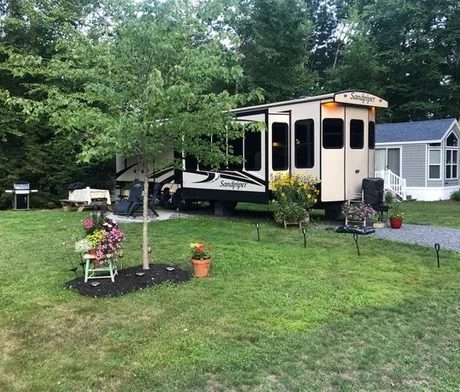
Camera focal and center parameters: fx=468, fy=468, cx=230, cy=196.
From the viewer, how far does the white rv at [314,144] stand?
32.8 feet

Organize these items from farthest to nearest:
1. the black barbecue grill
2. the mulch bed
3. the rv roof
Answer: the black barbecue grill, the rv roof, the mulch bed

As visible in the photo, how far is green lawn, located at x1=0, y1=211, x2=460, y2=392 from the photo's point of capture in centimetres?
307

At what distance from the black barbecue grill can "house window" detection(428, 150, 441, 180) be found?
1420 centimetres

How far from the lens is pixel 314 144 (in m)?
10.0

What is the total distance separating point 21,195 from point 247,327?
38.8 feet

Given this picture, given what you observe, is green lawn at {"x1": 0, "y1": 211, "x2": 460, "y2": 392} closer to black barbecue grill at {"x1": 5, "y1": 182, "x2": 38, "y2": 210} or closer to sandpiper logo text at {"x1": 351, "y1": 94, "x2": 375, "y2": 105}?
sandpiper logo text at {"x1": 351, "y1": 94, "x2": 375, "y2": 105}

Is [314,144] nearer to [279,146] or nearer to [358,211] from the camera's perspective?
[279,146]

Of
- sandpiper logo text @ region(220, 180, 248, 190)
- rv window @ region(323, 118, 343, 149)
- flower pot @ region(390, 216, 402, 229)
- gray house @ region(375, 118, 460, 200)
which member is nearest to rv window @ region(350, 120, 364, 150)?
rv window @ region(323, 118, 343, 149)

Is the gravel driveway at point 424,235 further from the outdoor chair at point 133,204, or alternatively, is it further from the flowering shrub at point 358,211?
the outdoor chair at point 133,204

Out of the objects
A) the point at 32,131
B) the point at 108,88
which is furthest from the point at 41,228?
the point at 32,131

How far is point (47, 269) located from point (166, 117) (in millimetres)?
2545

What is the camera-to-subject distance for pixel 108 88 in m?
5.29

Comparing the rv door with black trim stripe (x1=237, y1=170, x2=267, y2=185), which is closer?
the rv door

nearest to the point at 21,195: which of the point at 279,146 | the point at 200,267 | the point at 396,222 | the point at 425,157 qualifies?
the point at 279,146
